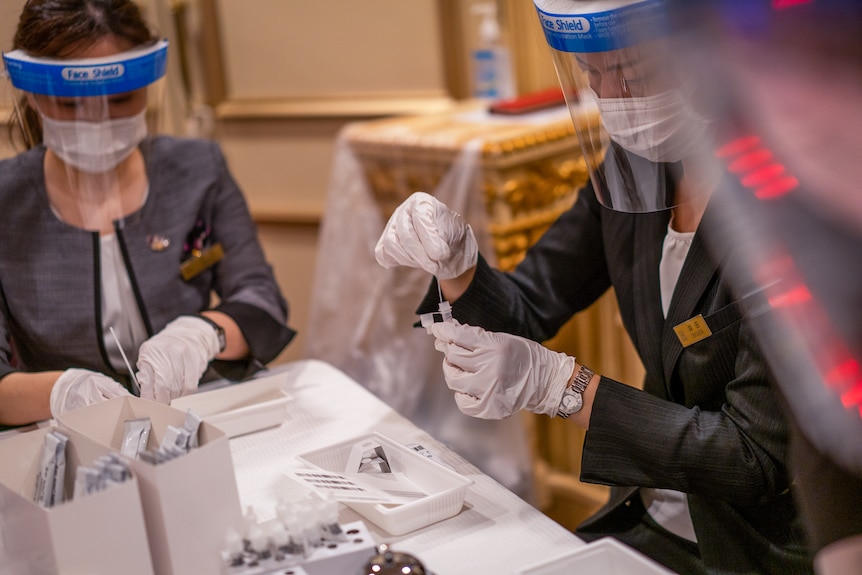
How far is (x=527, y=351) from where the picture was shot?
121 cm

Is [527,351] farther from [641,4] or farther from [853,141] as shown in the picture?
[853,141]

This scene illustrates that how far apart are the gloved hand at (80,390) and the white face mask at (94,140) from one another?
0.38 m

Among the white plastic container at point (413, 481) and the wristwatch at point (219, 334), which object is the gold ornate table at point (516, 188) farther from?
the white plastic container at point (413, 481)

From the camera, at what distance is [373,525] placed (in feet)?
3.54

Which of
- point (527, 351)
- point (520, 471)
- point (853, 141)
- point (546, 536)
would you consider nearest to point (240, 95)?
point (520, 471)

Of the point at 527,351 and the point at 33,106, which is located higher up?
the point at 33,106

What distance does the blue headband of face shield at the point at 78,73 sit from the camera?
55.0 inches

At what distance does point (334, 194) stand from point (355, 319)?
351 mm

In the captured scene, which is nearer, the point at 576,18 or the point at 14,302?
the point at 576,18

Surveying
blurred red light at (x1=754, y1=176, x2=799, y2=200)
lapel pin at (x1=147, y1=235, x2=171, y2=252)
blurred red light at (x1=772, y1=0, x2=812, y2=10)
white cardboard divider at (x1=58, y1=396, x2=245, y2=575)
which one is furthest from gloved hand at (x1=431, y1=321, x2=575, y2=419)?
lapel pin at (x1=147, y1=235, x2=171, y2=252)

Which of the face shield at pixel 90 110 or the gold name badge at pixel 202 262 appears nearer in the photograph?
the face shield at pixel 90 110

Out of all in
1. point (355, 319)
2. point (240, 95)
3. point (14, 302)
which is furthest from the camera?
point (240, 95)

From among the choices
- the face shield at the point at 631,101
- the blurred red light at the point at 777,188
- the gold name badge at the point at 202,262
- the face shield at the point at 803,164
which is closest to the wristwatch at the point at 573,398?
the face shield at the point at 631,101

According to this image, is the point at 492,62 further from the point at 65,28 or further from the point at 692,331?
the point at 692,331
